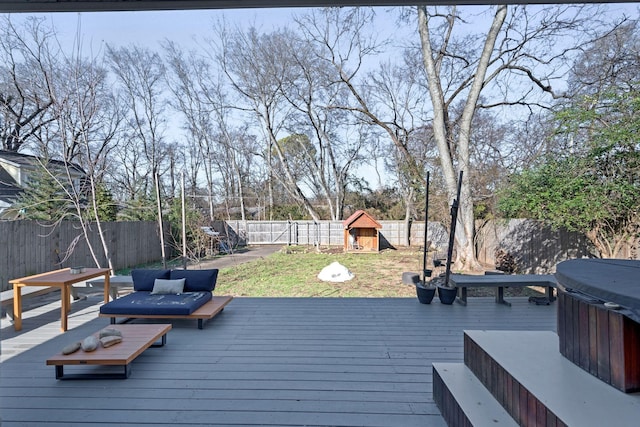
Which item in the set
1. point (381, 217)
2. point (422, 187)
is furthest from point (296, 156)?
point (422, 187)

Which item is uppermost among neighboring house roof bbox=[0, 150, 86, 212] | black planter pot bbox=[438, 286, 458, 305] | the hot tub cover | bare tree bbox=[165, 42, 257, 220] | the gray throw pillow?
bare tree bbox=[165, 42, 257, 220]

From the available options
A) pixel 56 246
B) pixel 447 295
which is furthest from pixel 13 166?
pixel 447 295

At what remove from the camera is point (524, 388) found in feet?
5.38

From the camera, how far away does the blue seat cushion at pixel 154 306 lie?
13.9 feet

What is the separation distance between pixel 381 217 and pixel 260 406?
18.8m

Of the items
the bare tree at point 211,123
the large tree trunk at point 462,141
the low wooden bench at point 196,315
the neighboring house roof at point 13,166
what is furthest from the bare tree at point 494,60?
the bare tree at point 211,123

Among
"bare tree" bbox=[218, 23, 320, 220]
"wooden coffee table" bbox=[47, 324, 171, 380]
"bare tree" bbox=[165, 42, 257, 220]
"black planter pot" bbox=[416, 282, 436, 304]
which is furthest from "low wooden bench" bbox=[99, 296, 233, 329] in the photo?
"bare tree" bbox=[218, 23, 320, 220]

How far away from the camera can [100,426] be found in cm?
223

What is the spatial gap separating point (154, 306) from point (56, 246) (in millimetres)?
5146

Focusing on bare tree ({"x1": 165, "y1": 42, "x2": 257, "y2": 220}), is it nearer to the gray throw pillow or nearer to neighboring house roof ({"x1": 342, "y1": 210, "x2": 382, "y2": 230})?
neighboring house roof ({"x1": 342, "y1": 210, "x2": 382, "y2": 230})

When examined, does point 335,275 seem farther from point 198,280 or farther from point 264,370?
point 264,370

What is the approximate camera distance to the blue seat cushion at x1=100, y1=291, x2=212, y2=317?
4.23 metres

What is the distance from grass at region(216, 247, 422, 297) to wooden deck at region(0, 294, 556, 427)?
2128 mm

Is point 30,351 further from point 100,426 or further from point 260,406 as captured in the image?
point 260,406
